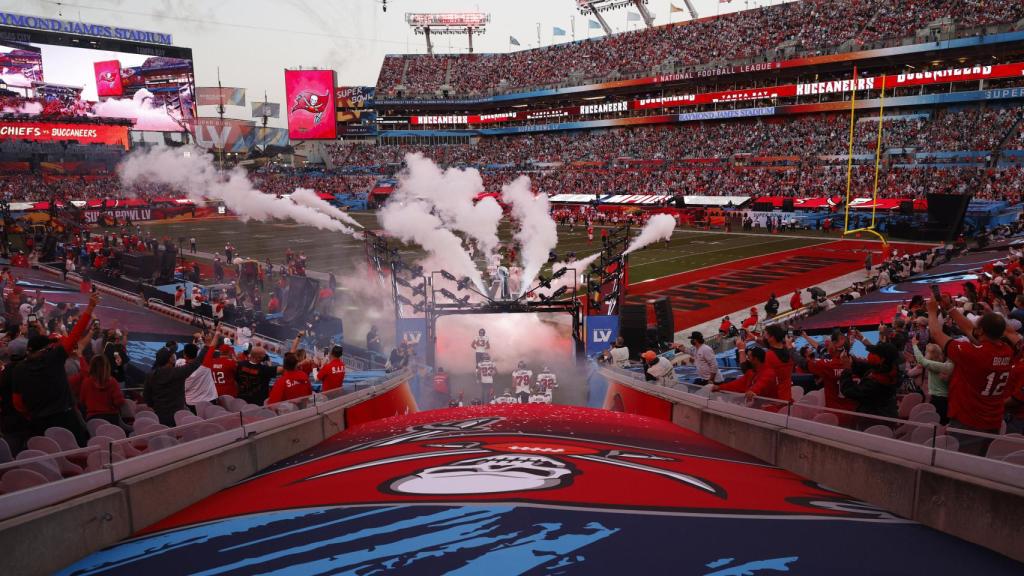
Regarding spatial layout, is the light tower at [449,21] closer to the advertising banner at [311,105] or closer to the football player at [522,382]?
the advertising banner at [311,105]

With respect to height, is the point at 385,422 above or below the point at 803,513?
below

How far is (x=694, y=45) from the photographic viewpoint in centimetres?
7394

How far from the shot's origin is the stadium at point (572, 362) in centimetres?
419

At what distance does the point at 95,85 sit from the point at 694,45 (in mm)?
67209

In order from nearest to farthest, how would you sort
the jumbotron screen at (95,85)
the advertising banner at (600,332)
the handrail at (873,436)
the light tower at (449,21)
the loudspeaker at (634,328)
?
the handrail at (873,436) → the loudspeaker at (634,328) → the advertising banner at (600,332) → the jumbotron screen at (95,85) → the light tower at (449,21)

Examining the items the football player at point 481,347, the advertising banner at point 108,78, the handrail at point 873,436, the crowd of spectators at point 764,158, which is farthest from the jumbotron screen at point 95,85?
the handrail at point 873,436

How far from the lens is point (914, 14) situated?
56.3 m

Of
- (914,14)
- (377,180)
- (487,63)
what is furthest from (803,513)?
(487,63)

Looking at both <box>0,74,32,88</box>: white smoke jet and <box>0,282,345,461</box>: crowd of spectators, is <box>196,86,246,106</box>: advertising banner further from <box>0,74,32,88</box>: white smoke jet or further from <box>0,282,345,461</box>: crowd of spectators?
<box>0,282,345,461</box>: crowd of spectators

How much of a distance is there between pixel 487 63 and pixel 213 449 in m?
100

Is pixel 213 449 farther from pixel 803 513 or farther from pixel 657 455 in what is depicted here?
pixel 803 513

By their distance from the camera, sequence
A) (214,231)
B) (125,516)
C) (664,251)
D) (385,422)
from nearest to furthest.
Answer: (125,516) → (385,422) → (664,251) → (214,231)

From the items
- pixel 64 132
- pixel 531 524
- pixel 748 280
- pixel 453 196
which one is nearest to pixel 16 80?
pixel 64 132

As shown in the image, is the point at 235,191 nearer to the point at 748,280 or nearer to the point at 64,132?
the point at 748,280
